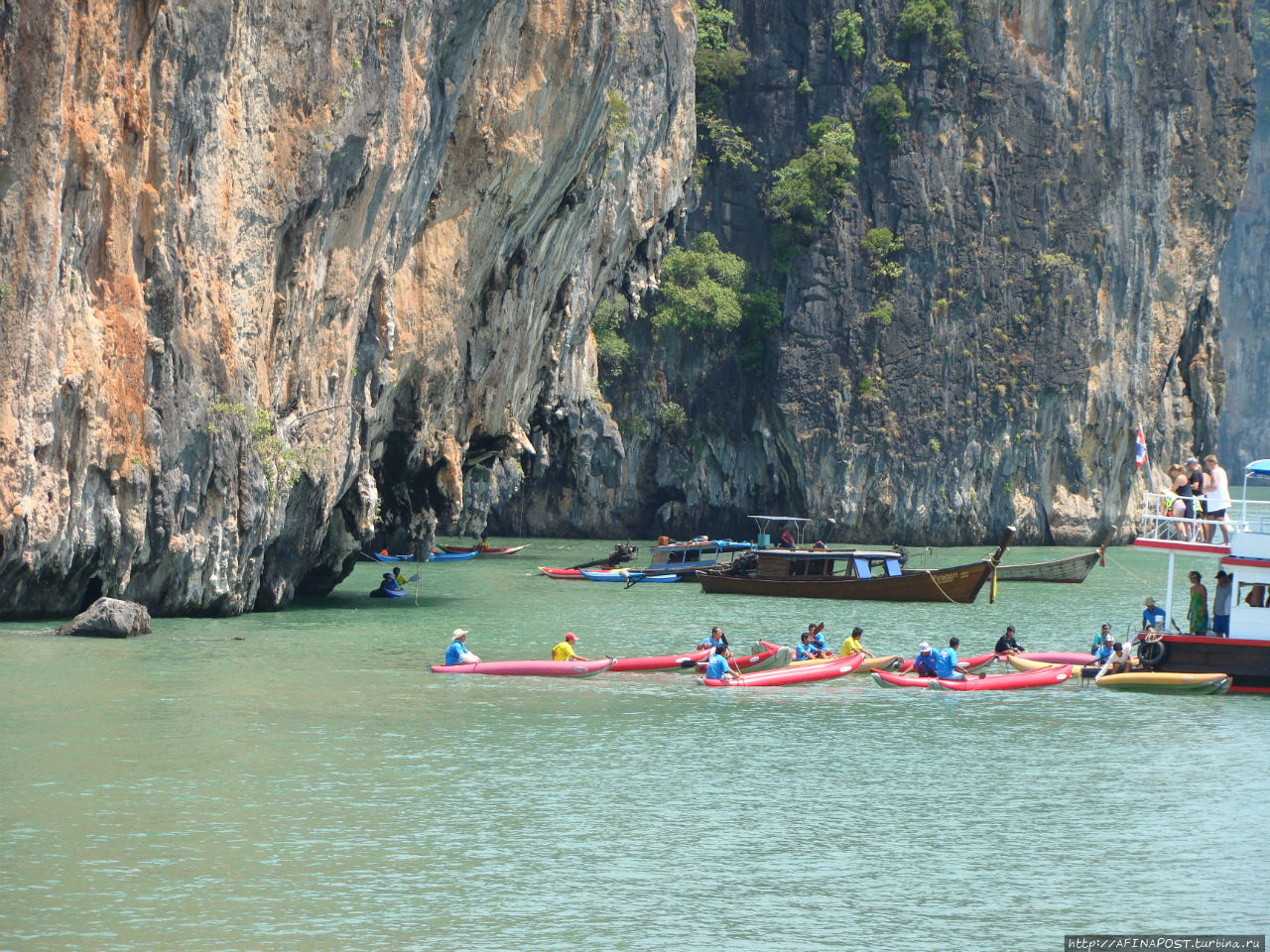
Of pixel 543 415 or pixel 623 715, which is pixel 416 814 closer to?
pixel 623 715

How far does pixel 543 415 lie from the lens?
59844 millimetres

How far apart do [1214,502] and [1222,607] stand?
2212mm

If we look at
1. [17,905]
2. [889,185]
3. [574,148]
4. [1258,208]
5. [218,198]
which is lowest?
[17,905]

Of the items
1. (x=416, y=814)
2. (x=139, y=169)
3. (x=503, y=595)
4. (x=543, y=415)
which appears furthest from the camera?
(x=543, y=415)

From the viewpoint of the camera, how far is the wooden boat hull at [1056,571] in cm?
5706

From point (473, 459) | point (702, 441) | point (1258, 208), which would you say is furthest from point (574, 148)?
point (1258, 208)

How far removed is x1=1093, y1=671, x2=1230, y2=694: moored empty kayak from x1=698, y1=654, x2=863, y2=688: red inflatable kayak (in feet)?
16.7

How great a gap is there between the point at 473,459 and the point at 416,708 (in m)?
25.7

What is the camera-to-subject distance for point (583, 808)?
769 inches

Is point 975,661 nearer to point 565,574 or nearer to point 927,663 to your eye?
point 927,663

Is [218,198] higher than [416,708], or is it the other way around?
[218,198]

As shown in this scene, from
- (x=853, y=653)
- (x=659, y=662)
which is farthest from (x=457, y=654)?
(x=853, y=653)

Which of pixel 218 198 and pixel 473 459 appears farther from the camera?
pixel 473 459

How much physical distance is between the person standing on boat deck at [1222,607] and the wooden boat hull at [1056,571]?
26923mm
